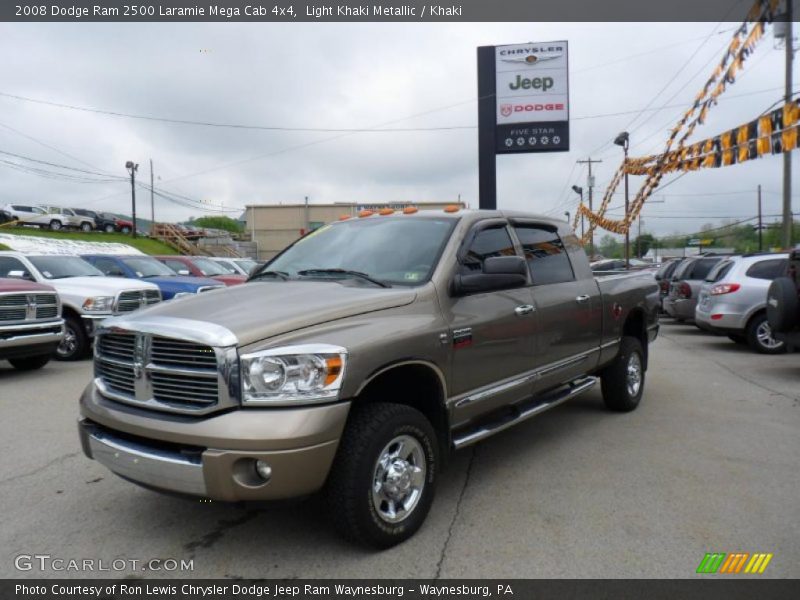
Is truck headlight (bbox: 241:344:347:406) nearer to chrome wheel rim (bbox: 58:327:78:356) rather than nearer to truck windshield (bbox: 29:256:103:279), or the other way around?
chrome wheel rim (bbox: 58:327:78:356)

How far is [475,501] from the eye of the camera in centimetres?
398

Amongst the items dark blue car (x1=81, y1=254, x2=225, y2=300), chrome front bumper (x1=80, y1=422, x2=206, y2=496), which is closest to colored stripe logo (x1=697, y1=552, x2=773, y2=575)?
chrome front bumper (x1=80, y1=422, x2=206, y2=496)

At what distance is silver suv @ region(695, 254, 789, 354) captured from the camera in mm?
10203

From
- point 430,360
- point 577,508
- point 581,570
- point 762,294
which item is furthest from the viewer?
point 762,294

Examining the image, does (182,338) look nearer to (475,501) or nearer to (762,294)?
(475,501)

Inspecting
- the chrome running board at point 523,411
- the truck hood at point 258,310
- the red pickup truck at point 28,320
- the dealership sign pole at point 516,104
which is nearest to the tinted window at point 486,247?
the truck hood at point 258,310

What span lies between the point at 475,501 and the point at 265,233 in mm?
59700

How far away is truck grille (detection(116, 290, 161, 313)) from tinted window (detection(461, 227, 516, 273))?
6843mm

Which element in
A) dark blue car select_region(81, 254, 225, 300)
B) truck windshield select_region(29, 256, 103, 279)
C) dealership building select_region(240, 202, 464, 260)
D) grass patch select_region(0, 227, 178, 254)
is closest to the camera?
truck windshield select_region(29, 256, 103, 279)

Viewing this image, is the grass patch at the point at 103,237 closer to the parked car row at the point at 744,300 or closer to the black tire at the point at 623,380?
the parked car row at the point at 744,300

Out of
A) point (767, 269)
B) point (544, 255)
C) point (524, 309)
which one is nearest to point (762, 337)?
point (767, 269)

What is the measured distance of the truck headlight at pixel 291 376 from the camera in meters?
2.89

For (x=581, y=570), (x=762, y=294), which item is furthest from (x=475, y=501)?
(x=762, y=294)

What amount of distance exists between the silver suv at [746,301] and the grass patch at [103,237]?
36101 millimetres
